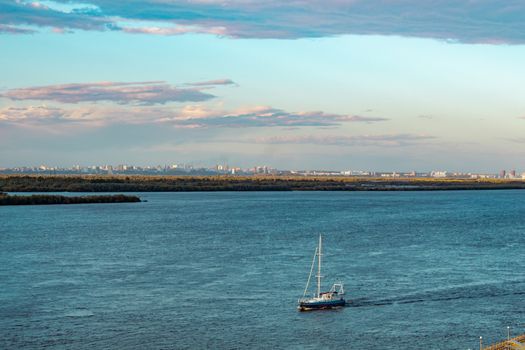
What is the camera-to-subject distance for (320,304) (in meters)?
35.9

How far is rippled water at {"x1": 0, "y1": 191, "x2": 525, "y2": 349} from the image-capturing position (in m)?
31.0

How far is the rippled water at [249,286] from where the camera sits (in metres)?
31.0

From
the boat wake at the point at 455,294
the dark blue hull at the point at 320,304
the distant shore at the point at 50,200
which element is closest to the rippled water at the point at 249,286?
the boat wake at the point at 455,294

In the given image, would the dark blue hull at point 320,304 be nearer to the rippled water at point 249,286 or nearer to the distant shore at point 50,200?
the rippled water at point 249,286

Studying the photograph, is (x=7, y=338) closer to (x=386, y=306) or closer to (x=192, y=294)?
(x=192, y=294)

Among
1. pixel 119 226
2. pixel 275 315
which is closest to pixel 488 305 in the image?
pixel 275 315

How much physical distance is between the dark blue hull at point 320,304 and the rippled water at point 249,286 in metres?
0.58

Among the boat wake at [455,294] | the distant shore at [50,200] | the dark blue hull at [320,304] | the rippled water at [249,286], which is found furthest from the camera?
the distant shore at [50,200]

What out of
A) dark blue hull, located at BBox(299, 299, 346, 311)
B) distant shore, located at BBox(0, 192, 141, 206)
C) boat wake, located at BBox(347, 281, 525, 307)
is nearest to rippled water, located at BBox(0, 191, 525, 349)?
boat wake, located at BBox(347, 281, 525, 307)

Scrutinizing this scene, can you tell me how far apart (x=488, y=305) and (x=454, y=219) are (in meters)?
54.2

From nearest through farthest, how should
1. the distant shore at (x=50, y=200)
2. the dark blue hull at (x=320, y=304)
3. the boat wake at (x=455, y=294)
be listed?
the dark blue hull at (x=320, y=304)
the boat wake at (x=455, y=294)
the distant shore at (x=50, y=200)

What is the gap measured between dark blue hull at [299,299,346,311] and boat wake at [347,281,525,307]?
652 mm

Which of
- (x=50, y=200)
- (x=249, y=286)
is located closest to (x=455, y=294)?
(x=249, y=286)

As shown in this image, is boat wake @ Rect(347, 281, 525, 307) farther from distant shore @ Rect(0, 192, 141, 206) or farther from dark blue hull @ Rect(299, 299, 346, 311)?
distant shore @ Rect(0, 192, 141, 206)
